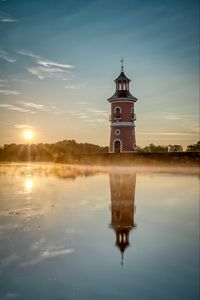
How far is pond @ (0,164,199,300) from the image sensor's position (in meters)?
7.71

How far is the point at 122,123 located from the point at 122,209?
24.9 meters

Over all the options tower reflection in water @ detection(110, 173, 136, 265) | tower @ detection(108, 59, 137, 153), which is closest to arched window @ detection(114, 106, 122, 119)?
tower @ detection(108, 59, 137, 153)

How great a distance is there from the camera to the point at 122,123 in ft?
130

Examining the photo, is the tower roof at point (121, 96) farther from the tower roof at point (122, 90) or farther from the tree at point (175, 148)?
the tree at point (175, 148)

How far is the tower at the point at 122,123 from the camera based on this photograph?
39469 millimetres

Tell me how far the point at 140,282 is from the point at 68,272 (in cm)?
180

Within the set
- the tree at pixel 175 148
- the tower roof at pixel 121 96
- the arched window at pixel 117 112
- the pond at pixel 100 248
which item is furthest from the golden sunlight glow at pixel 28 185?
the tree at pixel 175 148

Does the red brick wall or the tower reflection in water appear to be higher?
the red brick wall

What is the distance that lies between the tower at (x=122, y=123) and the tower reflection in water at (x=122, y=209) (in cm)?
1440

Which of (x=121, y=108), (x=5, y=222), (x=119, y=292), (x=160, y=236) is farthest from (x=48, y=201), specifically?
(x=121, y=108)

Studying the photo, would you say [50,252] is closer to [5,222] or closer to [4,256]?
[4,256]

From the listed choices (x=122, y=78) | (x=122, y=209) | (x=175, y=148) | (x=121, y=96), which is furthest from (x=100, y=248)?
(x=175, y=148)

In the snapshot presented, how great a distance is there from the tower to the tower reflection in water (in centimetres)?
1440

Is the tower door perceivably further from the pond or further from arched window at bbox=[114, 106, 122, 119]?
the pond
